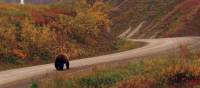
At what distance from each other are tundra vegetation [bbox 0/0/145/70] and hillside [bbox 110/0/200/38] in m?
26.1

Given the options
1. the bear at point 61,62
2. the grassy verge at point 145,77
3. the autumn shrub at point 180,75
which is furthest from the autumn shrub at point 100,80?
the bear at point 61,62

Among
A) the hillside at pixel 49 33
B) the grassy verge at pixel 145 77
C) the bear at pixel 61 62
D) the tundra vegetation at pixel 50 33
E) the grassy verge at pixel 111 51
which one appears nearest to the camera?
the grassy verge at pixel 145 77

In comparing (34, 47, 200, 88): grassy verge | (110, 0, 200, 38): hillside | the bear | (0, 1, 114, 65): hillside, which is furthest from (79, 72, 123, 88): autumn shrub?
(110, 0, 200, 38): hillside

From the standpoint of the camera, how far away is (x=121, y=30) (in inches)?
3558

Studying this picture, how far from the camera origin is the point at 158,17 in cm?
9162

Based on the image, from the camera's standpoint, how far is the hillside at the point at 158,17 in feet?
260

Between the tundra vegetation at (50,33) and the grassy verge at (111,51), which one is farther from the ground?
the tundra vegetation at (50,33)

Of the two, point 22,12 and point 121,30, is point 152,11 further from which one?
point 22,12

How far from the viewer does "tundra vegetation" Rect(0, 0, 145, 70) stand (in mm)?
38572

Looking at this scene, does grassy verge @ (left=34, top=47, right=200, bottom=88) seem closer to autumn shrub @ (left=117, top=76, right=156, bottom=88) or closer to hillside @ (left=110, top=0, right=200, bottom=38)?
autumn shrub @ (left=117, top=76, right=156, bottom=88)

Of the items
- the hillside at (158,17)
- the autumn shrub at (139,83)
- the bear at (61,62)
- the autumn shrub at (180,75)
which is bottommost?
the hillside at (158,17)

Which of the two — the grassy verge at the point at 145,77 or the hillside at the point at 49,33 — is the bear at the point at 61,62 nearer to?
the grassy verge at the point at 145,77

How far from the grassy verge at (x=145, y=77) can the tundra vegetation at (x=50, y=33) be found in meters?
15.1

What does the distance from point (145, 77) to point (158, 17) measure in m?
74.1
